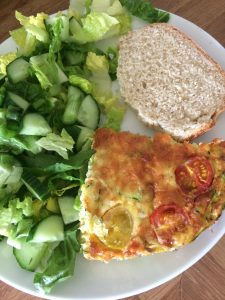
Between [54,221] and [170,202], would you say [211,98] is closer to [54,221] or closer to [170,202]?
[170,202]

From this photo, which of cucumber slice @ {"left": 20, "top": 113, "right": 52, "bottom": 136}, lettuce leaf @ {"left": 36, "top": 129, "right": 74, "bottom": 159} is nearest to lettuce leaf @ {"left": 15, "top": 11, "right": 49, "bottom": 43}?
cucumber slice @ {"left": 20, "top": 113, "right": 52, "bottom": 136}

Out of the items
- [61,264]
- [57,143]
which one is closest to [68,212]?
[61,264]

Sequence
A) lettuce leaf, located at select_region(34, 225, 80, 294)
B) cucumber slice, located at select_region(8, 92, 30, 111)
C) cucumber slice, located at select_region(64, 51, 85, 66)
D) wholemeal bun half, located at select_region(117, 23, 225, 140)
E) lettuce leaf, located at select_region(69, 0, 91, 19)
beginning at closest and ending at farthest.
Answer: lettuce leaf, located at select_region(34, 225, 80, 294)
cucumber slice, located at select_region(8, 92, 30, 111)
wholemeal bun half, located at select_region(117, 23, 225, 140)
cucumber slice, located at select_region(64, 51, 85, 66)
lettuce leaf, located at select_region(69, 0, 91, 19)

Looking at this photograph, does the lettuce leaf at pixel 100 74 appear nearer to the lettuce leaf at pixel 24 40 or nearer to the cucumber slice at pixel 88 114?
the cucumber slice at pixel 88 114

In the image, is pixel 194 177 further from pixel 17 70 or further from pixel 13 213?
pixel 17 70

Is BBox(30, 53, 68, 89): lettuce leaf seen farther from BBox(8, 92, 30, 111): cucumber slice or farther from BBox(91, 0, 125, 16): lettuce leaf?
BBox(91, 0, 125, 16): lettuce leaf

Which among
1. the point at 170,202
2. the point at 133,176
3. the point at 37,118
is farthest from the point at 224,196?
the point at 37,118
